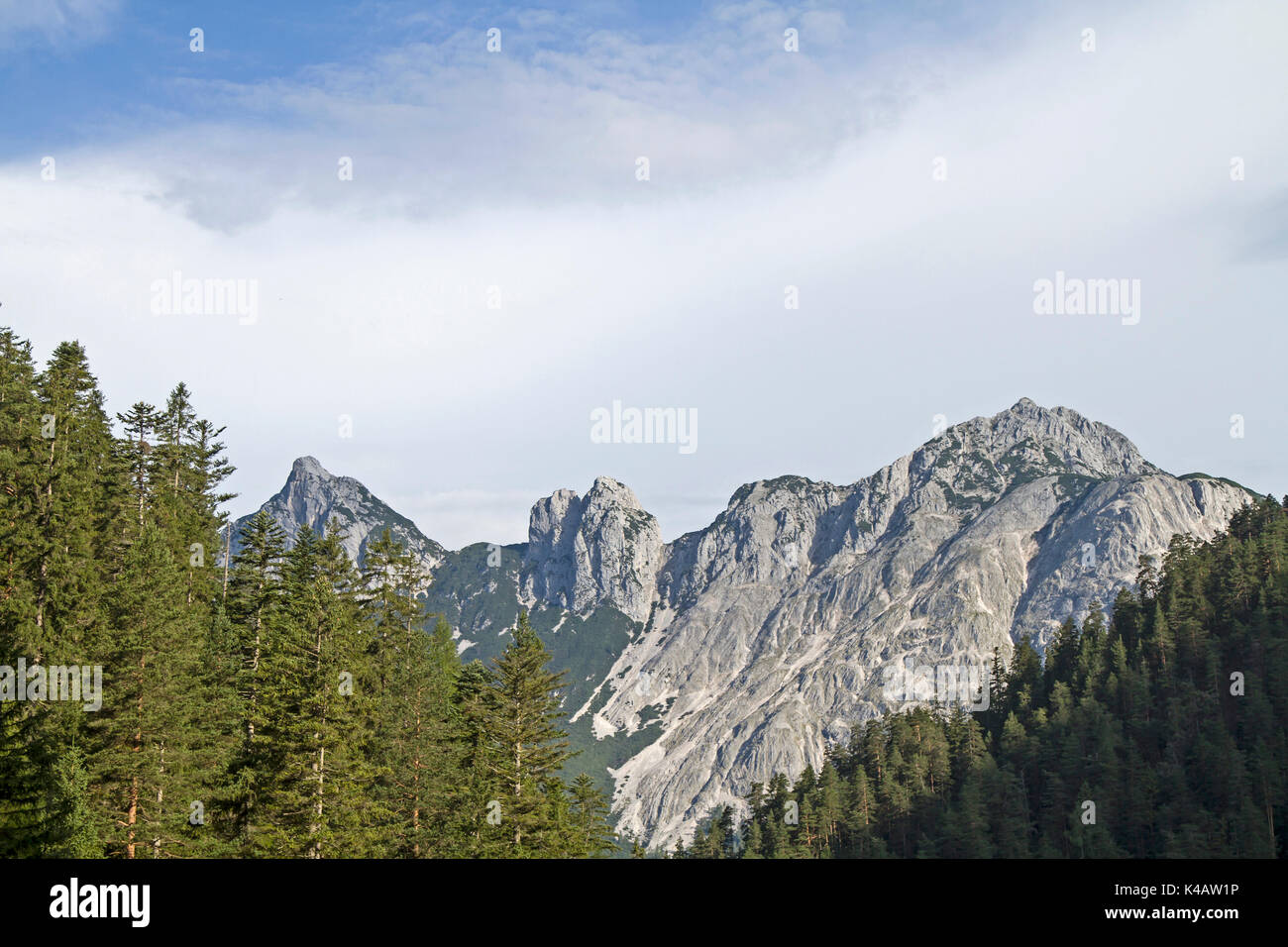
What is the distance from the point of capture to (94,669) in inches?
1644

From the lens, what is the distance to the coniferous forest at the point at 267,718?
135 ft

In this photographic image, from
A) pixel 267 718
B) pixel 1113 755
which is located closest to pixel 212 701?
pixel 267 718

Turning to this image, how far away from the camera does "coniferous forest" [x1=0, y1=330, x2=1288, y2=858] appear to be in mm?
41125

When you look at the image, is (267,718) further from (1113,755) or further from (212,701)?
(1113,755)

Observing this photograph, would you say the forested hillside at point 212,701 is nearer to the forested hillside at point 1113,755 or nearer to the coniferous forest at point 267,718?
the coniferous forest at point 267,718

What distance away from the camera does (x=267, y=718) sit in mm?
46031

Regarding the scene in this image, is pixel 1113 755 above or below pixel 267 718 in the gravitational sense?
below

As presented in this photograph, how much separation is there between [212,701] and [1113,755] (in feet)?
310

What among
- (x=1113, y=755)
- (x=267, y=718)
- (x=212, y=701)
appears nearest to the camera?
(x=267, y=718)

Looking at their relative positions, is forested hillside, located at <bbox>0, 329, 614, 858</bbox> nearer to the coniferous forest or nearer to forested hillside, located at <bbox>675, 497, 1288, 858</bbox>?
the coniferous forest

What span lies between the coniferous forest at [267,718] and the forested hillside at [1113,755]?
1.89 ft

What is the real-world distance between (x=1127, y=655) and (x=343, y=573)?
119 metres
